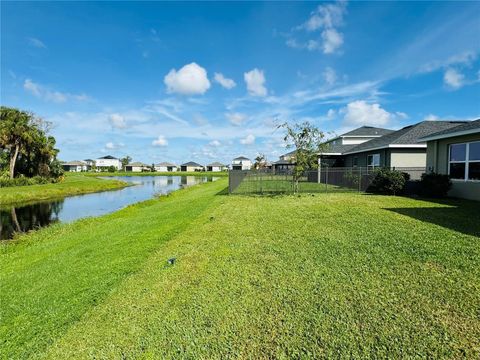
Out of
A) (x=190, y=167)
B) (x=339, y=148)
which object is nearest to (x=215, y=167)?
(x=190, y=167)

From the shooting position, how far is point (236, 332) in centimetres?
302

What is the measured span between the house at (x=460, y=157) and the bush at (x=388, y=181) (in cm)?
179

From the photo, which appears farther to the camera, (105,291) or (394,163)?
(394,163)

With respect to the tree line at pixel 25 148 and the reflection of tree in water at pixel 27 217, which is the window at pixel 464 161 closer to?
the reflection of tree in water at pixel 27 217

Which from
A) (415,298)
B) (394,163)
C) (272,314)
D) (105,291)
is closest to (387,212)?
(415,298)

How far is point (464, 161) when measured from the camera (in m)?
12.4

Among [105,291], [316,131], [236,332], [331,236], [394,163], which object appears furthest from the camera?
[394,163]

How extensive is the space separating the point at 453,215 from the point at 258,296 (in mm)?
8235

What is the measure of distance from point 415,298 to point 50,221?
58.5ft

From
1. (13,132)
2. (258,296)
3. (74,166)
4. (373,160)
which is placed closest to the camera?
(258,296)

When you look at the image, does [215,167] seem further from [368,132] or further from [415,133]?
[415,133]

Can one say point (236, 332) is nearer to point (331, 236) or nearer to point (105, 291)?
point (105, 291)

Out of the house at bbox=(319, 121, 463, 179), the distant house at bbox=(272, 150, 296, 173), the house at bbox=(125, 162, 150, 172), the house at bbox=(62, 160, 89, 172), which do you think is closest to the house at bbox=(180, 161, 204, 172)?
the house at bbox=(125, 162, 150, 172)

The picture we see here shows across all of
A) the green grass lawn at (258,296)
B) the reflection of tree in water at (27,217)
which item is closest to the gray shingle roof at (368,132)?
the green grass lawn at (258,296)
